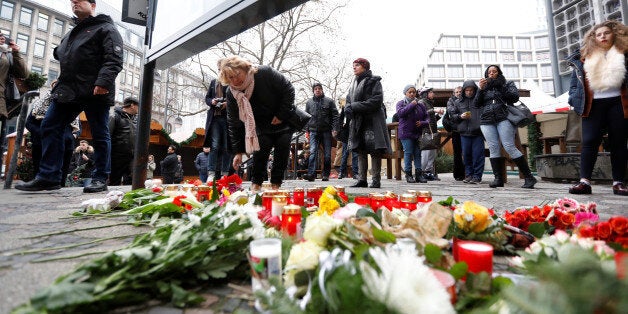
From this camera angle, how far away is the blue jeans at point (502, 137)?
429 centimetres

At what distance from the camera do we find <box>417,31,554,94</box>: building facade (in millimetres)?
59562

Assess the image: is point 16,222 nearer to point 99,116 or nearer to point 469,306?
point 99,116

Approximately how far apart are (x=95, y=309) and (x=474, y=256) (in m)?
0.98

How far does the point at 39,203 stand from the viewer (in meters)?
2.74

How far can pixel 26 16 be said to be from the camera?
31.3 meters

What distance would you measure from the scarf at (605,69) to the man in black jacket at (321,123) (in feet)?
13.8

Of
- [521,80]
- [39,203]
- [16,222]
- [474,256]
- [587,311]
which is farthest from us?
[521,80]

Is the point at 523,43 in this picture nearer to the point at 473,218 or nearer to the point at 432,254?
the point at 473,218

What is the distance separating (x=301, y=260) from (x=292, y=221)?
45 centimetres

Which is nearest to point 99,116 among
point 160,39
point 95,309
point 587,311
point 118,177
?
point 160,39

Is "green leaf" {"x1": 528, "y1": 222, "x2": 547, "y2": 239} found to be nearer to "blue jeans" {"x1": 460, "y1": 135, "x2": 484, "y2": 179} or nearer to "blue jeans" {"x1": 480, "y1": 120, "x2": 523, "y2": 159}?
"blue jeans" {"x1": 480, "y1": 120, "x2": 523, "y2": 159}

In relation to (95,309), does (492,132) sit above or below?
above

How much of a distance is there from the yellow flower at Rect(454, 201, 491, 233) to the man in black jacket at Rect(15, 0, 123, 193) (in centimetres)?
367

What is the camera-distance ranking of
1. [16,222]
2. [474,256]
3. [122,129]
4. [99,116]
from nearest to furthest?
1. [474,256]
2. [16,222]
3. [99,116]
4. [122,129]
